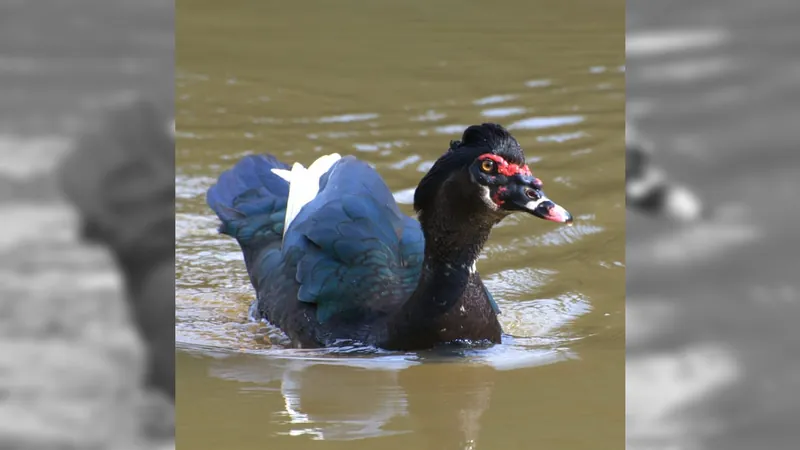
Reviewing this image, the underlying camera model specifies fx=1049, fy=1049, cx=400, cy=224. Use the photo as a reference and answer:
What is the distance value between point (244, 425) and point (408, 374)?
3.12 ft

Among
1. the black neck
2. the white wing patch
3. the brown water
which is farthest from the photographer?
the white wing patch

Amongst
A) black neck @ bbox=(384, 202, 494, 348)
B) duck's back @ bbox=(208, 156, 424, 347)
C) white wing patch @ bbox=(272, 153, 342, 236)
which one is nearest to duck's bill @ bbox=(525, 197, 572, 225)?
black neck @ bbox=(384, 202, 494, 348)

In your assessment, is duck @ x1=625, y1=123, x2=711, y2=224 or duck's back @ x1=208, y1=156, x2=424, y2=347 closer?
duck @ x1=625, y1=123, x2=711, y2=224

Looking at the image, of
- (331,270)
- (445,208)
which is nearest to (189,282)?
(331,270)

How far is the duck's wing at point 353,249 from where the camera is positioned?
488 cm

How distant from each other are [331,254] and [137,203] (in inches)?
172

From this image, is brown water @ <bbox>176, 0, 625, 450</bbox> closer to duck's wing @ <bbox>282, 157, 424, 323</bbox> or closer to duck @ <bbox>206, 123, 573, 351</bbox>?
duck @ <bbox>206, 123, 573, 351</bbox>

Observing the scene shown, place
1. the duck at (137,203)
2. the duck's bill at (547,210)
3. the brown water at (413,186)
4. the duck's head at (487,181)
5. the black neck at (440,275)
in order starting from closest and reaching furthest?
the duck at (137,203) < the brown water at (413,186) < the duck's bill at (547,210) < the duck's head at (487,181) < the black neck at (440,275)

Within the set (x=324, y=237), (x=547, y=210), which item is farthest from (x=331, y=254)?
(x=547, y=210)

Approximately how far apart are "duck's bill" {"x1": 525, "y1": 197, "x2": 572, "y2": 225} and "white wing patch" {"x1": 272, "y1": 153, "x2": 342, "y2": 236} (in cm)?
161

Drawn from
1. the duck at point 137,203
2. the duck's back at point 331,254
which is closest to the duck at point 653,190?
the duck at point 137,203

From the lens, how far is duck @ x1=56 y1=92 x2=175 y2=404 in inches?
25.4

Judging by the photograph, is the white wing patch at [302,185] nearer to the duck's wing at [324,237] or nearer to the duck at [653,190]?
the duck's wing at [324,237]

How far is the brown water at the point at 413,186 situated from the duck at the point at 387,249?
170mm
